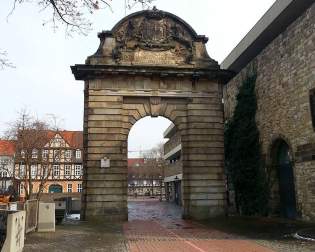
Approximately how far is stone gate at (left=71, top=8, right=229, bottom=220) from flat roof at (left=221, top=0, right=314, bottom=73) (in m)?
2.06

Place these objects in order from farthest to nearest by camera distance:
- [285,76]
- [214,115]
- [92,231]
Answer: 1. [214,115]
2. [285,76]
3. [92,231]

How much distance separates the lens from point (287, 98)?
18.8 meters

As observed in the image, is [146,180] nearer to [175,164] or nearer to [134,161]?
[134,161]

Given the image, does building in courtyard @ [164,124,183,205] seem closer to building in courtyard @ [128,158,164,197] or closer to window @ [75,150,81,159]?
window @ [75,150,81,159]

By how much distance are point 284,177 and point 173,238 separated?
838cm

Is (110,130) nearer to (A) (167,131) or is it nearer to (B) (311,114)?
(B) (311,114)

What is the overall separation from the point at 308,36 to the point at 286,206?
7.88m

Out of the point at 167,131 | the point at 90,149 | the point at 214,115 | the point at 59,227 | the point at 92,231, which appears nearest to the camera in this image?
the point at 92,231

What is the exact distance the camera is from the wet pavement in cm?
1127

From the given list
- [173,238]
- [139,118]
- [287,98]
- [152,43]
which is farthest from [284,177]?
[152,43]

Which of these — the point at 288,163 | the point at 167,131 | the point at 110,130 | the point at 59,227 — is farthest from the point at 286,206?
the point at 167,131

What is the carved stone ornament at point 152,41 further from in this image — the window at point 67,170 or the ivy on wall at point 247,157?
the window at point 67,170

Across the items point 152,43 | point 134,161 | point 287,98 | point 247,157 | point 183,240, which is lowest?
point 183,240

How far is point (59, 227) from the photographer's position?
16.4 metres
